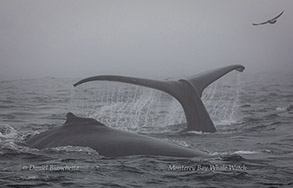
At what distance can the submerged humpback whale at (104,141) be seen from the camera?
25.8ft

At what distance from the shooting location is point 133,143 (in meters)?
8.04

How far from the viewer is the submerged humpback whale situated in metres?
7.86

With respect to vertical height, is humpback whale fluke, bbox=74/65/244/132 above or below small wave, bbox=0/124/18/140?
above

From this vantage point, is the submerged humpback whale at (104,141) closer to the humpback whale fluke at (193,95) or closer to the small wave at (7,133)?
the small wave at (7,133)

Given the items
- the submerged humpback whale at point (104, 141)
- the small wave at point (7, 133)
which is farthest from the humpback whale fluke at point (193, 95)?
the small wave at point (7, 133)

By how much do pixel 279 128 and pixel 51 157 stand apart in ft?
22.0

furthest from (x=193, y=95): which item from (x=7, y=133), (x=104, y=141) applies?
(x=7, y=133)

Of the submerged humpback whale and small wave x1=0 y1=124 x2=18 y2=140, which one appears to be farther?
small wave x1=0 y1=124 x2=18 y2=140

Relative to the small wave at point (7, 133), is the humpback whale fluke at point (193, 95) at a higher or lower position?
higher

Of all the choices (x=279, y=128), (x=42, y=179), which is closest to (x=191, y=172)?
(x=42, y=179)

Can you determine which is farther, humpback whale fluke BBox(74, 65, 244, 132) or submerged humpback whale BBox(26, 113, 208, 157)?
humpback whale fluke BBox(74, 65, 244, 132)

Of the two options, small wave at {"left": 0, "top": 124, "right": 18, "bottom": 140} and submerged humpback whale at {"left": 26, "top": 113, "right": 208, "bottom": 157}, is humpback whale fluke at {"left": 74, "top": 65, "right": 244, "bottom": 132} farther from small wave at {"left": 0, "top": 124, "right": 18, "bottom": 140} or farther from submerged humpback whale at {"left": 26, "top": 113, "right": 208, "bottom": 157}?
small wave at {"left": 0, "top": 124, "right": 18, "bottom": 140}

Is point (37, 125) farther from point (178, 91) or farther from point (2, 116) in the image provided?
point (178, 91)

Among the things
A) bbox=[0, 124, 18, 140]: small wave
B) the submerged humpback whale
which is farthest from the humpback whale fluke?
bbox=[0, 124, 18, 140]: small wave
